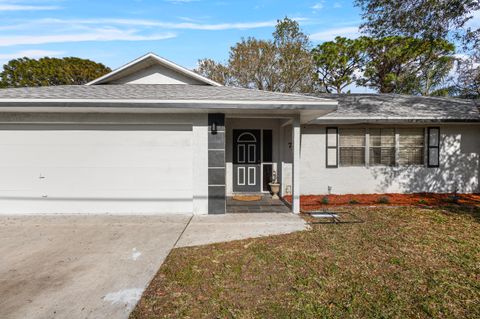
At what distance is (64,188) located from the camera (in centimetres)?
727

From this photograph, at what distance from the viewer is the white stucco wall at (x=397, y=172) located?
984cm

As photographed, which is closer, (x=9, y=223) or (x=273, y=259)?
(x=273, y=259)

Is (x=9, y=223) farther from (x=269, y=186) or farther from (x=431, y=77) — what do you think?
(x=431, y=77)

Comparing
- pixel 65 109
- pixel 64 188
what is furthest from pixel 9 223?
pixel 65 109

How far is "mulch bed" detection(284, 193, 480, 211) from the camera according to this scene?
8.45 meters

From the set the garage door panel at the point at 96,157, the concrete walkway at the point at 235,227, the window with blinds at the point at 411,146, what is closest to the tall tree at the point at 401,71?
the window with blinds at the point at 411,146

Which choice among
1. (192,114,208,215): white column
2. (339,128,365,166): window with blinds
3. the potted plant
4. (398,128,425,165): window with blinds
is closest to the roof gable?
(192,114,208,215): white column

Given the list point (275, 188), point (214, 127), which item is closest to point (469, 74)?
point (275, 188)

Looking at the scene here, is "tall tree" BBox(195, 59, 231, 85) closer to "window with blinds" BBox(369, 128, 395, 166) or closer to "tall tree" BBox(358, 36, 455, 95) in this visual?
"tall tree" BBox(358, 36, 455, 95)

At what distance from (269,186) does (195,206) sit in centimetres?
361

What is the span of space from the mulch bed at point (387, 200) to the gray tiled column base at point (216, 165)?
2.58 meters

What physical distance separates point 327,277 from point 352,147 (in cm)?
703

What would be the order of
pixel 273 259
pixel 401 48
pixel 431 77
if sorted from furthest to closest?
1. pixel 431 77
2. pixel 401 48
3. pixel 273 259

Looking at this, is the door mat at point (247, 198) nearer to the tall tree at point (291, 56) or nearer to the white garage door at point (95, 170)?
the white garage door at point (95, 170)
